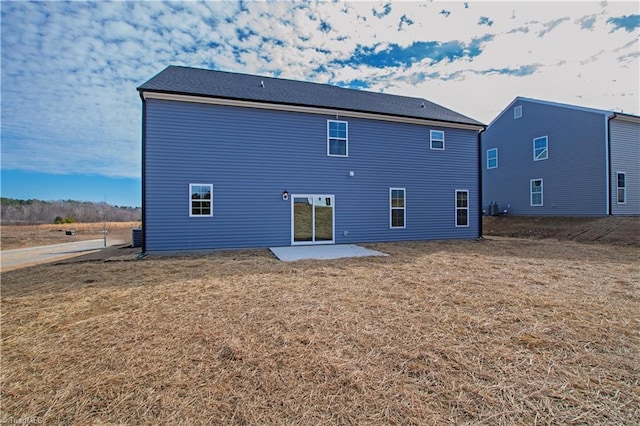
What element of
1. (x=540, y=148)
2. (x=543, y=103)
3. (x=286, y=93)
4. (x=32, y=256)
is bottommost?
(x=32, y=256)

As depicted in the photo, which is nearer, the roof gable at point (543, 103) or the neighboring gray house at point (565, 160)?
the neighboring gray house at point (565, 160)

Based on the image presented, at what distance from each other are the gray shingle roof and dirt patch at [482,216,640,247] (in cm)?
656

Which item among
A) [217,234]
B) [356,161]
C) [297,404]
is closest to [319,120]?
[356,161]

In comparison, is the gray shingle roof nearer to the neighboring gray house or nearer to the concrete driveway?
the neighboring gray house

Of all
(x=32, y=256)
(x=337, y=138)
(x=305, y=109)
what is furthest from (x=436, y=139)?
(x=32, y=256)

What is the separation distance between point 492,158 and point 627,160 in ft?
20.8

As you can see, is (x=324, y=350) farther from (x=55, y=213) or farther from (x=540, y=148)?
(x=55, y=213)

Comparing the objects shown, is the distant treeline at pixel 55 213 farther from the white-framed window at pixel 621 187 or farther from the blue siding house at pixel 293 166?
the white-framed window at pixel 621 187

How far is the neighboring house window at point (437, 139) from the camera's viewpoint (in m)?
12.0

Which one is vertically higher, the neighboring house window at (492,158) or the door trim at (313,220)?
the neighboring house window at (492,158)

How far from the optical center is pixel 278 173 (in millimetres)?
9883

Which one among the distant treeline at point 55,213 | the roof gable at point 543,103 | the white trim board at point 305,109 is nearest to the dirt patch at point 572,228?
the roof gable at point 543,103

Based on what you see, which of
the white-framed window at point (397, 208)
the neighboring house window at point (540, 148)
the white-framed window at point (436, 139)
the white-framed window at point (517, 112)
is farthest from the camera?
the white-framed window at point (517, 112)

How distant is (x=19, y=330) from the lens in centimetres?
323
